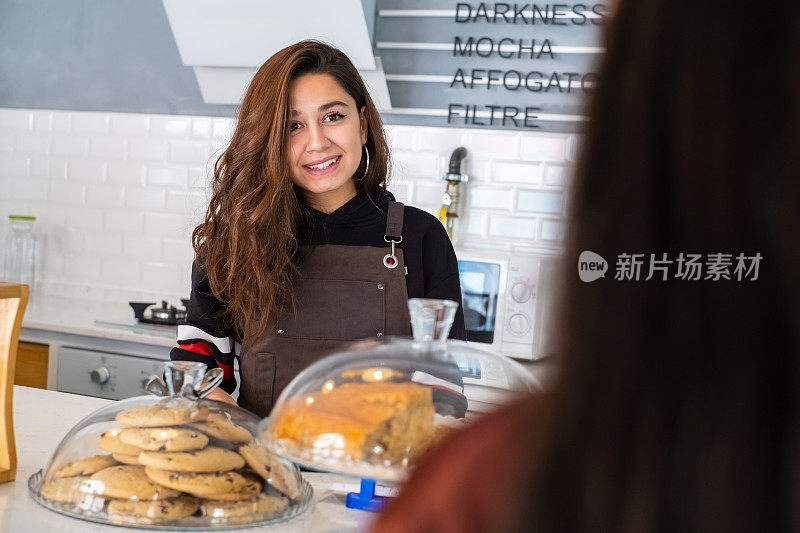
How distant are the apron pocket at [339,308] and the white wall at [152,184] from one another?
Result: 1.76 meters

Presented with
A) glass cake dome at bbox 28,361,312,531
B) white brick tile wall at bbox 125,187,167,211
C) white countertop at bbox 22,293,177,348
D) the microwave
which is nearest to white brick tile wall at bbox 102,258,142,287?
white countertop at bbox 22,293,177,348

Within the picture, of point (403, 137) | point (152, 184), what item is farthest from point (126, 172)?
point (403, 137)

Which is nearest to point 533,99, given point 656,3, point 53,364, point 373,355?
point 53,364

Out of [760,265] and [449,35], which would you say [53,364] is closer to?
[449,35]

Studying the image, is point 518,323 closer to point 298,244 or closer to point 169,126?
point 298,244

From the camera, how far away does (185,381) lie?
1.42 m

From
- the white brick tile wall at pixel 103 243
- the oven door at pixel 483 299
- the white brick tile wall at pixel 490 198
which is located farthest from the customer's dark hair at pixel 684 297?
the white brick tile wall at pixel 103 243

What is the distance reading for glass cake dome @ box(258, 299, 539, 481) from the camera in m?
1.10

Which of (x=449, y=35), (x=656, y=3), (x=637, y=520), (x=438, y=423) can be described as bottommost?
(x=438, y=423)

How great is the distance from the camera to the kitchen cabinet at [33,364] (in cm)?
389

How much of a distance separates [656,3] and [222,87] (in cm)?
405

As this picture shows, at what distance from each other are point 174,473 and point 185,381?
0.17 meters

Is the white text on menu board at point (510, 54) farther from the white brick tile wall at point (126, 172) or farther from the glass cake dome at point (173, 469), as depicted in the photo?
the glass cake dome at point (173, 469)

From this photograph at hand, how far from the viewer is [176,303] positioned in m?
4.49
